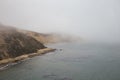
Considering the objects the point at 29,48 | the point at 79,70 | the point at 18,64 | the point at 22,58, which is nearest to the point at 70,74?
the point at 79,70

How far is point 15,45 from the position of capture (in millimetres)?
137750

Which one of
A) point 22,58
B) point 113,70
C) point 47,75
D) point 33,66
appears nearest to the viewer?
point 47,75

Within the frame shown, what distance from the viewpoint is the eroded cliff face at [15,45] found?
124m

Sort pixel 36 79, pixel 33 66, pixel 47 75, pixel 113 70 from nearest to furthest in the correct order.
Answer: pixel 36 79, pixel 47 75, pixel 113 70, pixel 33 66

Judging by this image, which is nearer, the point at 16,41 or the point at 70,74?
the point at 70,74

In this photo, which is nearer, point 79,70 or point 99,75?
point 99,75

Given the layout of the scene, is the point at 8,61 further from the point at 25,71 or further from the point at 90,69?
the point at 90,69

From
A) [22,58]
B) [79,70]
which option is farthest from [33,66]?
[79,70]

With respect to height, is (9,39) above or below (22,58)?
above

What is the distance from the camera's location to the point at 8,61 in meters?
113

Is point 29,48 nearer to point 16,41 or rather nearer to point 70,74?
point 16,41

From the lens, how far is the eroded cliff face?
124 meters

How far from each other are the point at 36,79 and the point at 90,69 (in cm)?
2937

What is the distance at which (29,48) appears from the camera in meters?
146
